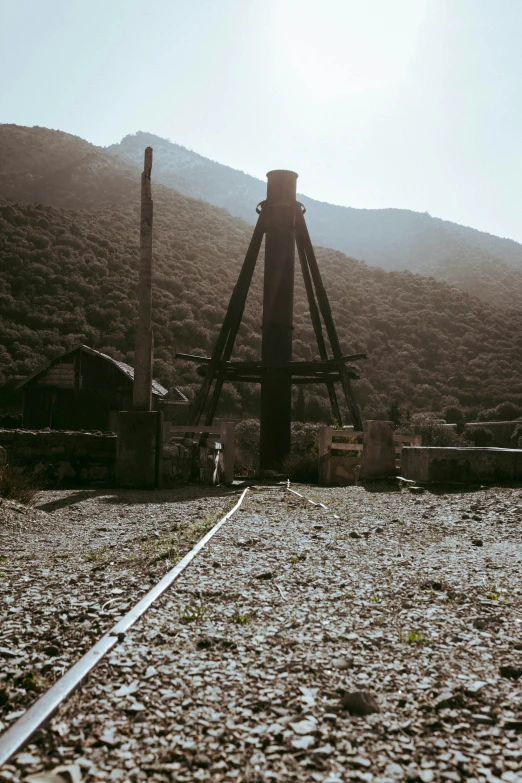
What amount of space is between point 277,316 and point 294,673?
59.7 feet

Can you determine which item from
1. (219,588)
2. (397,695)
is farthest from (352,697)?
(219,588)

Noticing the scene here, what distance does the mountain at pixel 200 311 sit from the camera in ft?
145

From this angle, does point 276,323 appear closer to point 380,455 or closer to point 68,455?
point 380,455

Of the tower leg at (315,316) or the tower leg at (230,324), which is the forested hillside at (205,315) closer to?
the tower leg at (315,316)

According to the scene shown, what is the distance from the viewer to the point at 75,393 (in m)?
30.9

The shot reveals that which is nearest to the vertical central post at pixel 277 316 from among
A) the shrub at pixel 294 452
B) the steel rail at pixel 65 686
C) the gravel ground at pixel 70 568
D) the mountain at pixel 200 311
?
the shrub at pixel 294 452

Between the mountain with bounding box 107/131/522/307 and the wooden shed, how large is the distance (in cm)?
5422

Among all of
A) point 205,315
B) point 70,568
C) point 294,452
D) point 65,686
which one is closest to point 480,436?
point 294,452

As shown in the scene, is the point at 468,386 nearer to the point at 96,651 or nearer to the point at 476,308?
the point at 476,308

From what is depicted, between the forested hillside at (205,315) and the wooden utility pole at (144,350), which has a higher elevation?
the forested hillside at (205,315)

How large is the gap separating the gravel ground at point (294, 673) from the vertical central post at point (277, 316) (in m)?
14.6

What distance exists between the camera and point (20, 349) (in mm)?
41781

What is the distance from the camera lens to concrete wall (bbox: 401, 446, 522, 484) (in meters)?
12.1

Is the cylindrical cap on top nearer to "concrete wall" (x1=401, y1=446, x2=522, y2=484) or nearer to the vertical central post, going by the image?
the vertical central post
